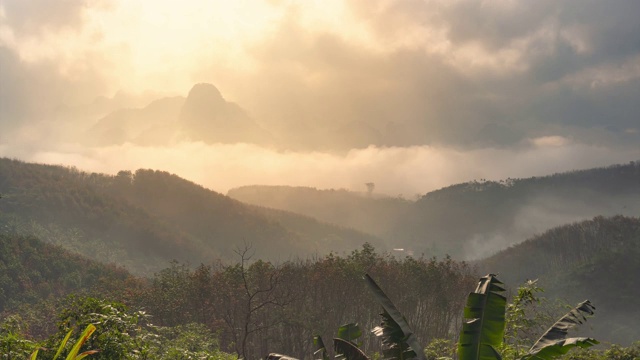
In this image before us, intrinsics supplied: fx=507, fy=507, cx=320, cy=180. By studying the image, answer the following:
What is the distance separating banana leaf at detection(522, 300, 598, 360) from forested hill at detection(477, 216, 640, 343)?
10294 cm

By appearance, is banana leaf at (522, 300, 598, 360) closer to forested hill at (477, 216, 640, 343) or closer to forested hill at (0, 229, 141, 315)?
forested hill at (0, 229, 141, 315)

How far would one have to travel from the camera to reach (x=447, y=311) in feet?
182

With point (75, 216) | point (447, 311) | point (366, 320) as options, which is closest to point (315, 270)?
point (366, 320)

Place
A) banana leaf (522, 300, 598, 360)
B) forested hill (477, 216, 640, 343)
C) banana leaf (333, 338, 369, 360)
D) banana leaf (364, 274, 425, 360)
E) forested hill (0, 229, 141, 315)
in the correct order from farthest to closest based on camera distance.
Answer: forested hill (477, 216, 640, 343) → forested hill (0, 229, 141, 315) → banana leaf (333, 338, 369, 360) → banana leaf (364, 274, 425, 360) → banana leaf (522, 300, 598, 360)

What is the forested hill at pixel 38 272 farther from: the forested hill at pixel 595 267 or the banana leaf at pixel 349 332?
the forested hill at pixel 595 267

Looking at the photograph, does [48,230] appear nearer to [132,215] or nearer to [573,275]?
[132,215]

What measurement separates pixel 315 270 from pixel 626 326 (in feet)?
277

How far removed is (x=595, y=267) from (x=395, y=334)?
413 feet

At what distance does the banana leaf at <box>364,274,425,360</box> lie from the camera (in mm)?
11188

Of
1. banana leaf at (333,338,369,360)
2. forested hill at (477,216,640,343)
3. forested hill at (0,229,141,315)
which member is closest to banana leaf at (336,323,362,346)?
banana leaf at (333,338,369,360)

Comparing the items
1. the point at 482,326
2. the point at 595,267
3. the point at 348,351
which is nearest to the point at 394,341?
the point at 348,351

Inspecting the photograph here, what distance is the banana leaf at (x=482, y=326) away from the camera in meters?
9.87

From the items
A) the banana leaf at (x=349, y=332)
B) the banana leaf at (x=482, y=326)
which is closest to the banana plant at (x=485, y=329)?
the banana leaf at (x=482, y=326)

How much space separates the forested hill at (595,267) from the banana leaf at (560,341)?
103 m
